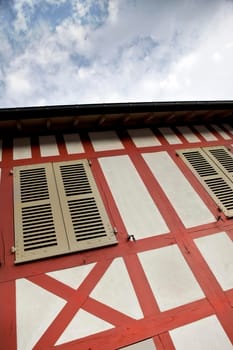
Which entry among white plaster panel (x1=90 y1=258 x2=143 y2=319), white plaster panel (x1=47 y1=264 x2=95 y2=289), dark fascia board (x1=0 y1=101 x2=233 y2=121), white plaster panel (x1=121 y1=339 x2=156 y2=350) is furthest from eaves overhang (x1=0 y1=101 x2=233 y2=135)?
white plaster panel (x1=121 y1=339 x2=156 y2=350)

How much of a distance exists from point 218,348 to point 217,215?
6.45 feet

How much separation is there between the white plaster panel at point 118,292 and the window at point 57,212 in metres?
0.43

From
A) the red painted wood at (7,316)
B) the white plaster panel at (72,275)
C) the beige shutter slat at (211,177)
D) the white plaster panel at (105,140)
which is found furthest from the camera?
the white plaster panel at (105,140)

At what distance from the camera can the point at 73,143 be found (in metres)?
5.22

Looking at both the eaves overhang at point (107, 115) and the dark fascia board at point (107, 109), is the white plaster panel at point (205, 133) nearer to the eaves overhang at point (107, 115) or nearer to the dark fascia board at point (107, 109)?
the eaves overhang at point (107, 115)

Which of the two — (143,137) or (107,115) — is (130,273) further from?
(107,115)

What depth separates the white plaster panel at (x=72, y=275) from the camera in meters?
3.27

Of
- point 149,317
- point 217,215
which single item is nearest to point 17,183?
point 149,317

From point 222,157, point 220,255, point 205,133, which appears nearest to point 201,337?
point 220,255

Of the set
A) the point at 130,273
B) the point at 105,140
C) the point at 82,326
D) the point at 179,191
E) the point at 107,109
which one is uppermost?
the point at 107,109

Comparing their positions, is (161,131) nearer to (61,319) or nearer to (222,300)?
(222,300)

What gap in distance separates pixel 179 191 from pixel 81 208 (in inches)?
69.5

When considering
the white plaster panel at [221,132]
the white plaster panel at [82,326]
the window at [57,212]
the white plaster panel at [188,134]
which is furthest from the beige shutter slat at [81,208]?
the white plaster panel at [221,132]

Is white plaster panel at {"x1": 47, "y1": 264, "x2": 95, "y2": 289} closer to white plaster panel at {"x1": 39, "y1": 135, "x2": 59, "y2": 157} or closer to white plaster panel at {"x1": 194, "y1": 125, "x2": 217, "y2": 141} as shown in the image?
white plaster panel at {"x1": 39, "y1": 135, "x2": 59, "y2": 157}
